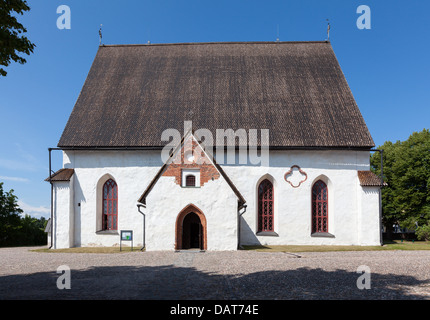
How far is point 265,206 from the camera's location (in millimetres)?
19500

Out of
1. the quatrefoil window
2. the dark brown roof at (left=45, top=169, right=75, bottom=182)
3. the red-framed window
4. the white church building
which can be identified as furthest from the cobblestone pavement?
the dark brown roof at (left=45, top=169, right=75, bottom=182)

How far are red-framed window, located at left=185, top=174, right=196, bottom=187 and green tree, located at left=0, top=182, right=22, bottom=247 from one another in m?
19.4

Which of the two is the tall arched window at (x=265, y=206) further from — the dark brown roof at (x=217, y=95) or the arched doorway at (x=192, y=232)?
the arched doorway at (x=192, y=232)

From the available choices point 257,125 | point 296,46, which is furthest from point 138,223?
point 296,46

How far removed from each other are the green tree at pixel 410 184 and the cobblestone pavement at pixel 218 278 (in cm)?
1634

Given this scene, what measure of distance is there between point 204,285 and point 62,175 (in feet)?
48.8

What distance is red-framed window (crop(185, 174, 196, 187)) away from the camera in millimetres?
16391

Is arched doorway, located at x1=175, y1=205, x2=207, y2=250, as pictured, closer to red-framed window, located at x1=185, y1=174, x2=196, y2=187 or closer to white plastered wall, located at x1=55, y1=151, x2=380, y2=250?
red-framed window, located at x1=185, y1=174, x2=196, y2=187

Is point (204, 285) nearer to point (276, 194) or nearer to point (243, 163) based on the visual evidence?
point (243, 163)

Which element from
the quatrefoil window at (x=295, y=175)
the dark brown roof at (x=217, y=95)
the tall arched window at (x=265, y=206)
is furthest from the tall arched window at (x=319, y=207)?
the dark brown roof at (x=217, y=95)

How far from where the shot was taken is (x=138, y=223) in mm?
19281

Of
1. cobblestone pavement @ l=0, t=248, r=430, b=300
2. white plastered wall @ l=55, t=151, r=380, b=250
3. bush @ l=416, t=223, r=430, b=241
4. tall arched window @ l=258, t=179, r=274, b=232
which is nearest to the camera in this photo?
cobblestone pavement @ l=0, t=248, r=430, b=300

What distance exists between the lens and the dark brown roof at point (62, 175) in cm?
1902

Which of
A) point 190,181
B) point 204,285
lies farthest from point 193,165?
point 204,285
